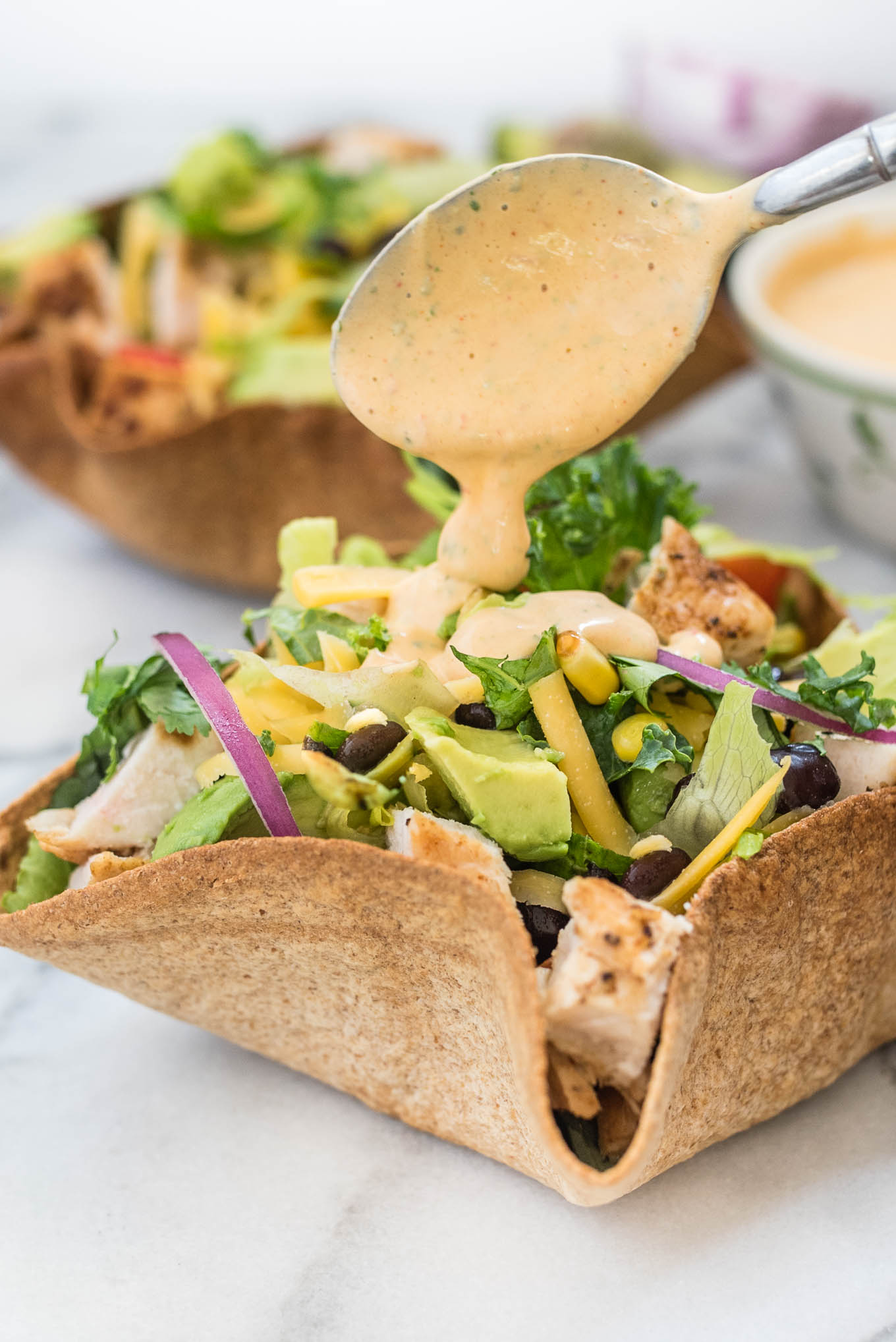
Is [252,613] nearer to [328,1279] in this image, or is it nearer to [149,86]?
[328,1279]

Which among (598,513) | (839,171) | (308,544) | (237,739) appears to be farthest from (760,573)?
(237,739)

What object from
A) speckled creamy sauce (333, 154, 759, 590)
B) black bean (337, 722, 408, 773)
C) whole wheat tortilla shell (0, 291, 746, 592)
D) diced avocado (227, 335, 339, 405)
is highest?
speckled creamy sauce (333, 154, 759, 590)

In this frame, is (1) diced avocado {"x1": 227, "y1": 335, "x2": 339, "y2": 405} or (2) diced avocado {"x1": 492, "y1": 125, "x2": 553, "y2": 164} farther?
(2) diced avocado {"x1": 492, "y1": 125, "x2": 553, "y2": 164}

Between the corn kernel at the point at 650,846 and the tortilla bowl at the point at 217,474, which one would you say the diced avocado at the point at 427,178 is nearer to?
the tortilla bowl at the point at 217,474

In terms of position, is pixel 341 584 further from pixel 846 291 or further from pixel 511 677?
pixel 846 291

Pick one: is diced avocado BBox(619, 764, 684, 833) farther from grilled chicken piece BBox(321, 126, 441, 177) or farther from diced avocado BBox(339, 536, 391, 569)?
grilled chicken piece BBox(321, 126, 441, 177)

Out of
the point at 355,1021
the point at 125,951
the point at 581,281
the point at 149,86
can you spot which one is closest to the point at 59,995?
the point at 125,951

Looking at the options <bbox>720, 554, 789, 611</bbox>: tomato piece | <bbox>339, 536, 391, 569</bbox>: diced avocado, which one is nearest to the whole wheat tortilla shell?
<bbox>339, 536, 391, 569</bbox>: diced avocado
